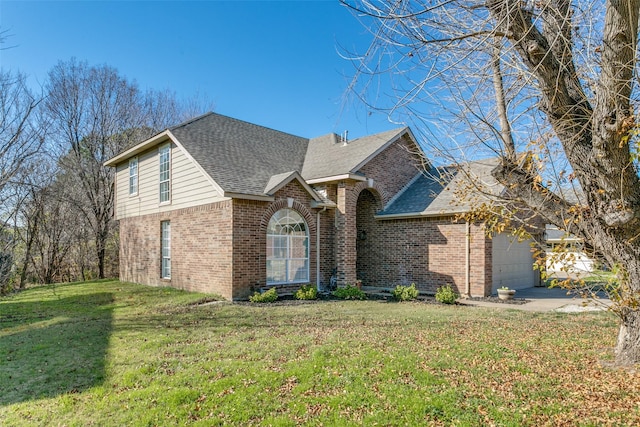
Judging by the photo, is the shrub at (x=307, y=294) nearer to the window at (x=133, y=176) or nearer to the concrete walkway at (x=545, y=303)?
the concrete walkway at (x=545, y=303)

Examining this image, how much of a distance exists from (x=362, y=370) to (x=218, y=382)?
192cm

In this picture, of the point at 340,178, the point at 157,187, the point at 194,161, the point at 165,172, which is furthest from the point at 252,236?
the point at 157,187

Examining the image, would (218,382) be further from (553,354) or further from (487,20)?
(487,20)

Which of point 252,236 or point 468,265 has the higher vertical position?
point 252,236

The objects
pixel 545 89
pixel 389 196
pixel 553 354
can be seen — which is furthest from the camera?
pixel 389 196

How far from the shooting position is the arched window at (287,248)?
499 inches

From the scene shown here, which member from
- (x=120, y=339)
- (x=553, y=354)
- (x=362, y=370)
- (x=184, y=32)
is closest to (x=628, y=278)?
(x=553, y=354)

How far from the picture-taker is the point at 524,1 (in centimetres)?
454

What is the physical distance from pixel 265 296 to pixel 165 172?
7.07 meters

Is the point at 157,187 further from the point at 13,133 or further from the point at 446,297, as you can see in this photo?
the point at 446,297

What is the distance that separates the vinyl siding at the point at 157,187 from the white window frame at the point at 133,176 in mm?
249

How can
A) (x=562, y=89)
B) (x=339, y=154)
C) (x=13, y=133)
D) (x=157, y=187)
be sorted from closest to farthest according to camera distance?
(x=562, y=89)
(x=13, y=133)
(x=157, y=187)
(x=339, y=154)

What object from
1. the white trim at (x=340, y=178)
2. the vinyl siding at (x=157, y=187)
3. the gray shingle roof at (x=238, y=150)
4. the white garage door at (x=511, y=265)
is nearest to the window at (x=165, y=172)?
the vinyl siding at (x=157, y=187)

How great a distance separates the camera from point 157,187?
1526cm
